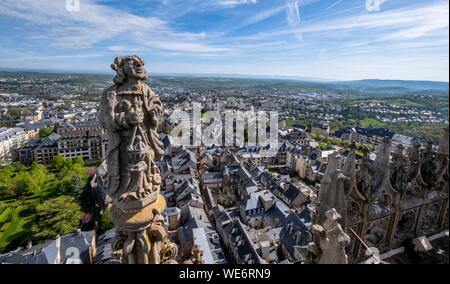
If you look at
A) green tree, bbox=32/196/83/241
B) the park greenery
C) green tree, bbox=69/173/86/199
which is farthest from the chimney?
green tree, bbox=69/173/86/199

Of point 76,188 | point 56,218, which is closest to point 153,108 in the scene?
point 56,218

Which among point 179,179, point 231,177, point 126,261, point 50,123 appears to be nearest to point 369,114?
point 231,177

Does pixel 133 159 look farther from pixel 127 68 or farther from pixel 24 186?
pixel 24 186

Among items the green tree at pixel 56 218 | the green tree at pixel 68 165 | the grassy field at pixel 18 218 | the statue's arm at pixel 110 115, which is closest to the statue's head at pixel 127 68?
the statue's arm at pixel 110 115

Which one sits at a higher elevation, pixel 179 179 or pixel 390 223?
pixel 390 223

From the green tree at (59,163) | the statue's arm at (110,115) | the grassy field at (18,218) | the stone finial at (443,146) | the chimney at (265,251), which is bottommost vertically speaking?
the grassy field at (18,218)

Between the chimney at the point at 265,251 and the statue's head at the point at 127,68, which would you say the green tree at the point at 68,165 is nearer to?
the chimney at the point at 265,251
